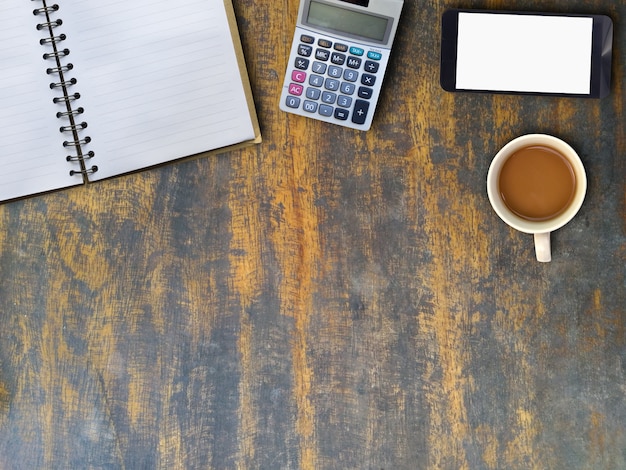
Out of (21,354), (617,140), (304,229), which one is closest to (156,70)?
(304,229)

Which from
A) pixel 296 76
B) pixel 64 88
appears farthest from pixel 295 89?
pixel 64 88

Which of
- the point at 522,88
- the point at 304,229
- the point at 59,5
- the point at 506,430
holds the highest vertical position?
the point at 59,5

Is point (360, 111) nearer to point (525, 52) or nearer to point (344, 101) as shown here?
point (344, 101)

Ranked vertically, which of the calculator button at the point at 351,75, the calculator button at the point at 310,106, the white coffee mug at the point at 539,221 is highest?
the calculator button at the point at 351,75

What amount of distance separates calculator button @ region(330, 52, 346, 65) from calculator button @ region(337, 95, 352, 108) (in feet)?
0.12

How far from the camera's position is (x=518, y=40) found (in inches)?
22.5

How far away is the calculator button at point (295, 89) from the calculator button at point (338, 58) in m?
0.04

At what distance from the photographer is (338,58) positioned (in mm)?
585

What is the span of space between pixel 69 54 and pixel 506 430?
2.07ft

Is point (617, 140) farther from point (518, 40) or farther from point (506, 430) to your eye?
point (506, 430)

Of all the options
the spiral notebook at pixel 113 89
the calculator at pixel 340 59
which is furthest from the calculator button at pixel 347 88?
the spiral notebook at pixel 113 89

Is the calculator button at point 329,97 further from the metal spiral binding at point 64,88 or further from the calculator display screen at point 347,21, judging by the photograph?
the metal spiral binding at point 64,88

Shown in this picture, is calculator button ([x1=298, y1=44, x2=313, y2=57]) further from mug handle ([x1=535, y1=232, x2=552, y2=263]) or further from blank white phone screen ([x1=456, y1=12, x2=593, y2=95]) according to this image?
mug handle ([x1=535, y1=232, x2=552, y2=263])

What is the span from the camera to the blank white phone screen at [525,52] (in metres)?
0.57
